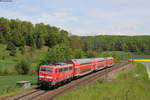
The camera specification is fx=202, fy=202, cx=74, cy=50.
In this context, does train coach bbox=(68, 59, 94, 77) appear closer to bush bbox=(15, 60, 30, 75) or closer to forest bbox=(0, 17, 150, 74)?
bush bbox=(15, 60, 30, 75)

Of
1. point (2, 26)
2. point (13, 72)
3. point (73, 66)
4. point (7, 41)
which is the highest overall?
point (2, 26)

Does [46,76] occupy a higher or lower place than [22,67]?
higher

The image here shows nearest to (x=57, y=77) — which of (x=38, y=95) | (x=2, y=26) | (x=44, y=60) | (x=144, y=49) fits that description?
(x=38, y=95)

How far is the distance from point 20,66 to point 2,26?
229ft

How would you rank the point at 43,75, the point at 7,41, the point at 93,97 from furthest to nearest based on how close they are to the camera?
the point at 7,41 < the point at 43,75 < the point at 93,97

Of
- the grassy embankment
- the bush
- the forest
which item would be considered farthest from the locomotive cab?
the forest

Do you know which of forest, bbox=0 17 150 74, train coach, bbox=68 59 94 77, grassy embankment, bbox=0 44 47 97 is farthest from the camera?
forest, bbox=0 17 150 74

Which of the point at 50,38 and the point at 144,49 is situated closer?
the point at 50,38

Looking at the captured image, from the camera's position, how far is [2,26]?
12212cm

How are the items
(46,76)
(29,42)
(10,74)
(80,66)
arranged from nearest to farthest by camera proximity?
(46,76)
(80,66)
(10,74)
(29,42)

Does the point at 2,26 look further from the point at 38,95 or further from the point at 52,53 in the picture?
the point at 38,95

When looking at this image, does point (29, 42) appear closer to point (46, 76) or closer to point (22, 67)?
point (22, 67)

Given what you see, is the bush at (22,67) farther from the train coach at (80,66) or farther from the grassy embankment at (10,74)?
the train coach at (80,66)

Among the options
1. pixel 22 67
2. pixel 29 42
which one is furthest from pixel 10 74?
pixel 29 42
